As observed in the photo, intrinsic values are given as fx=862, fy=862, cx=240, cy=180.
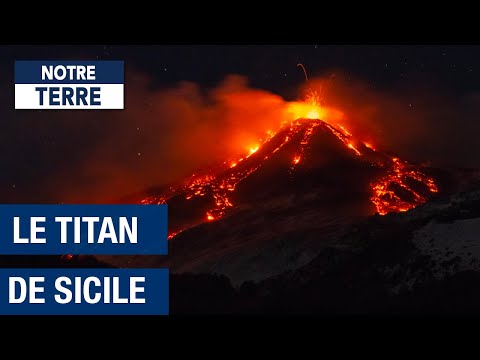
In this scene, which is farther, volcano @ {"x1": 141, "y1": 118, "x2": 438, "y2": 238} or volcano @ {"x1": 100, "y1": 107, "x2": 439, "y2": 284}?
volcano @ {"x1": 141, "y1": 118, "x2": 438, "y2": 238}

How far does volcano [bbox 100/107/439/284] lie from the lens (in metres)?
58.3

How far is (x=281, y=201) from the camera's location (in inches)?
2670

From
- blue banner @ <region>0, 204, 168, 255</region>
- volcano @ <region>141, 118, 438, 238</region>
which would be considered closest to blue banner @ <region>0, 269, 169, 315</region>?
blue banner @ <region>0, 204, 168, 255</region>

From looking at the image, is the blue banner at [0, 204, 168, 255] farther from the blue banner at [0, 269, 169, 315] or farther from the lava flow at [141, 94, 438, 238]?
the lava flow at [141, 94, 438, 238]

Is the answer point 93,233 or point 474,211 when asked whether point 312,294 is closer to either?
point 474,211

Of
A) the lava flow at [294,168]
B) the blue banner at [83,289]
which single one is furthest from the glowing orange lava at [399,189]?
the blue banner at [83,289]

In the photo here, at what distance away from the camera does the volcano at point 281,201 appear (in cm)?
5828

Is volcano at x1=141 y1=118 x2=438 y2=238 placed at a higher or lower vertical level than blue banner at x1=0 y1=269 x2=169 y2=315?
higher

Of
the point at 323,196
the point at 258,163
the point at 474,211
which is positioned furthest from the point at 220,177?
the point at 474,211

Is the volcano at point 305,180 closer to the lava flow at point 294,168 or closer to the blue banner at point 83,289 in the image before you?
the lava flow at point 294,168

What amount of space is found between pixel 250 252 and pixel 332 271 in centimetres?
732

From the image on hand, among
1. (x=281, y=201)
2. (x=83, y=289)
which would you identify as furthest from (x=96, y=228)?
(x=281, y=201)

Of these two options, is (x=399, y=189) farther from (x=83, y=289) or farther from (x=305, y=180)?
(x=83, y=289)

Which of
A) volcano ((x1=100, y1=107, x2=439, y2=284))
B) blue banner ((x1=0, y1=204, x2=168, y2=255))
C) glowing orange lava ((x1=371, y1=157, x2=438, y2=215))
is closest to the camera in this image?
blue banner ((x1=0, y1=204, x2=168, y2=255))
